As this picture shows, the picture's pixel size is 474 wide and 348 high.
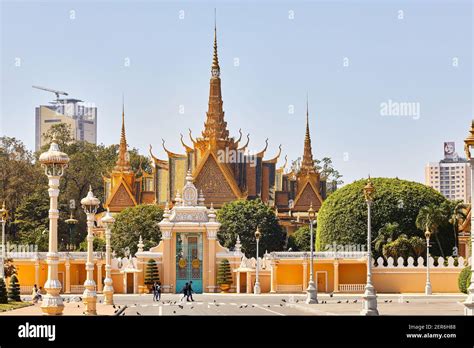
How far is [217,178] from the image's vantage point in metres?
92.6

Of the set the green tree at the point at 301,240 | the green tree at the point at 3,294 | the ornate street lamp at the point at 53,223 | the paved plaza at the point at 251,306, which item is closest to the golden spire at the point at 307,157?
the green tree at the point at 301,240

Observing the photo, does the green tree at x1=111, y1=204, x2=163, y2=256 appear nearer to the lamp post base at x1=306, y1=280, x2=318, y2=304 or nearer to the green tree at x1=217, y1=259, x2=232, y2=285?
the green tree at x1=217, y1=259, x2=232, y2=285

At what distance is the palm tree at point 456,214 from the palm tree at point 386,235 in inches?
121

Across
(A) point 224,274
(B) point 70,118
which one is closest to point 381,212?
(A) point 224,274

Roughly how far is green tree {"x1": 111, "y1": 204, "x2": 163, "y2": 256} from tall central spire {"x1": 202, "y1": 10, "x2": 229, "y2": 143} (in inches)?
798

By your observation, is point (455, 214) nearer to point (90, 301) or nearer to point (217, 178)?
point (217, 178)

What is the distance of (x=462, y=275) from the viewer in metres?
57.1

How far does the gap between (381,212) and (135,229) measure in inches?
619

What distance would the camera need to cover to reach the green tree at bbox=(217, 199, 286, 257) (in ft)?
253

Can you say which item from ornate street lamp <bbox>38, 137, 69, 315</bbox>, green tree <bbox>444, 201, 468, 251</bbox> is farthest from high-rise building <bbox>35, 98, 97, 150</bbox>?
ornate street lamp <bbox>38, 137, 69, 315</bbox>
